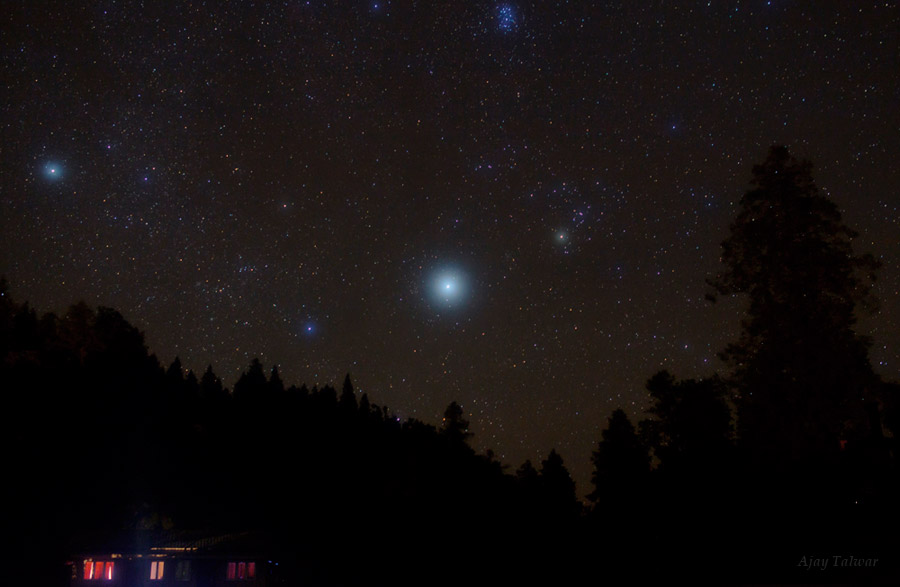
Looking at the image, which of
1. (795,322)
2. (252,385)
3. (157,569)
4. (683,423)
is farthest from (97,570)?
(252,385)

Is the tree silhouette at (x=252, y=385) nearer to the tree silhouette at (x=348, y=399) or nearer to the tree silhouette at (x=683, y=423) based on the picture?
the tree silhouette at (x=348, y=399)

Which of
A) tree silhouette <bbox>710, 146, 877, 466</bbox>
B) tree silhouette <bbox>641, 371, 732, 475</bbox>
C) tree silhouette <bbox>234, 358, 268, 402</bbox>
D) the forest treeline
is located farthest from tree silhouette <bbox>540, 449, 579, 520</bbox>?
tree silhouette <bbox>710, 146, 877, 466</bbox>

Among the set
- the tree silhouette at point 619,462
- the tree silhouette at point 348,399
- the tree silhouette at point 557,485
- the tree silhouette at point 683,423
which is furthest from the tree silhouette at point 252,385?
the tree silhouette at point 683,423

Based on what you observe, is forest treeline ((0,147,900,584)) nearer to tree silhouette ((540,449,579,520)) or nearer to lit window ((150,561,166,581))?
tree silhouette ((540,449,579,520))

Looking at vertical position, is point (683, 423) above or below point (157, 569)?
above

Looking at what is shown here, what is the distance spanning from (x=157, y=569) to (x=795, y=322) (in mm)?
32704

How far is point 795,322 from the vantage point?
20406mm

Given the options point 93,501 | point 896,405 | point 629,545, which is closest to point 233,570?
point 93,501

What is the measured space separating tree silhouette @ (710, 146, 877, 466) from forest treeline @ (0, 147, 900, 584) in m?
0.06

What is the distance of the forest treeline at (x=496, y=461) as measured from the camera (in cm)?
2048

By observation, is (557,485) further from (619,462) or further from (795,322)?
(795,322)

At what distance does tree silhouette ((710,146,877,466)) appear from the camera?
19.6 m

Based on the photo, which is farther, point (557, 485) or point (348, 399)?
point (348, 399)

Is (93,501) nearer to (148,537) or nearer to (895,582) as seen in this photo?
(148,537)
